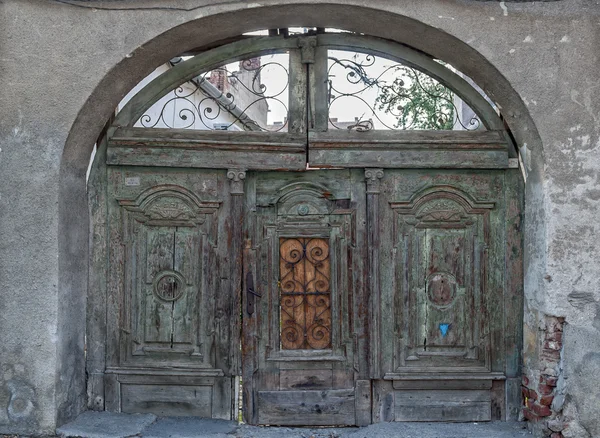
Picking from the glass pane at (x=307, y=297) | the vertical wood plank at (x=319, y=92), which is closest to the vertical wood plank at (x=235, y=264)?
the glass pane at (x=307, y=297)

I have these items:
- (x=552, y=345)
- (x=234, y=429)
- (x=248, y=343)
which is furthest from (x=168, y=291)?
(x=552, y=345)

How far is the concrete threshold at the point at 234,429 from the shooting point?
162 inches

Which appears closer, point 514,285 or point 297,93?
point 514,285

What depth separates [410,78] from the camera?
15.2 feet

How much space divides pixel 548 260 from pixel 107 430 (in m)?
3.29

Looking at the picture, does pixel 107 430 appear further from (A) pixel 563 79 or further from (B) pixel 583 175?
(A) pixel 563 79

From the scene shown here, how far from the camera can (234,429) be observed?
14.2 feet

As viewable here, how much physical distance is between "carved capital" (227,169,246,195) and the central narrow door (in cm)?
9

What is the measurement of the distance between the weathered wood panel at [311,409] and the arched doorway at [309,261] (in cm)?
1

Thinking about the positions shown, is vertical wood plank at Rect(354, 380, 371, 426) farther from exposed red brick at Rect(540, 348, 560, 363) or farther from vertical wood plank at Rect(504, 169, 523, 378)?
exposed red brick at Rect(540, 348, 560, 363)

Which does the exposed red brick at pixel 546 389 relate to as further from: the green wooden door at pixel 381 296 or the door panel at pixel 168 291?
the door panel at pixel 168 291

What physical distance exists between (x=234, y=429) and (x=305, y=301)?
108 centimetres

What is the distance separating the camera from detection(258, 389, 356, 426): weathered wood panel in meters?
4.46

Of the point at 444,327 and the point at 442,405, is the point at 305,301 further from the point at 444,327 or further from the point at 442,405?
the point at 442,405
